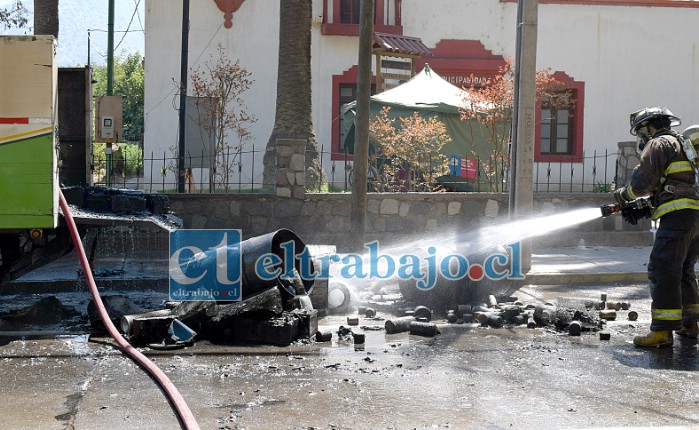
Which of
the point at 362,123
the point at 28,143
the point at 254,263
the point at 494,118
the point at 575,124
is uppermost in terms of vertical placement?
the point at 575,124

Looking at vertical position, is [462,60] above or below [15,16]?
below

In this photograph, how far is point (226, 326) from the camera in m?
7.79

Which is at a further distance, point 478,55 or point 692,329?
point 478,55

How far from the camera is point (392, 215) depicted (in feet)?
47.9

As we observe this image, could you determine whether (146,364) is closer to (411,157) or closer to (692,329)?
(692,329)

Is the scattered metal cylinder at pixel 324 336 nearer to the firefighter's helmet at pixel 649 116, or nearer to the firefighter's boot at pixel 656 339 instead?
the firefighter's boot at pixel 656 339

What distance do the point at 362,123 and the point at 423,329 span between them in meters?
4.90

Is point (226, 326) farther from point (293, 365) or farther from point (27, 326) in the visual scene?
point (27, 326)

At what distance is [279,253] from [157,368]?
105 inches

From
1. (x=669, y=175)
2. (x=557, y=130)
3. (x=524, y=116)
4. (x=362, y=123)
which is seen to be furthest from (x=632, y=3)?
(x=669, y=175)

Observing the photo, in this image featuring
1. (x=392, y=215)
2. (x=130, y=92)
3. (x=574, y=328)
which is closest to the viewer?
(x=574, y=328)

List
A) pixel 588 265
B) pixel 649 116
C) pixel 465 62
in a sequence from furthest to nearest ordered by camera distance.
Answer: pixel 465 62 < pixel 588 265 < pixel 649 116

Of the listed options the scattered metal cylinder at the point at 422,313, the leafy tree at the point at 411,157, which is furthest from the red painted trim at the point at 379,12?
the scattered metal cylinder at the point at 422,313

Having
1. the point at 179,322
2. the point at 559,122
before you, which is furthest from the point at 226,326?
the point at 559,122
